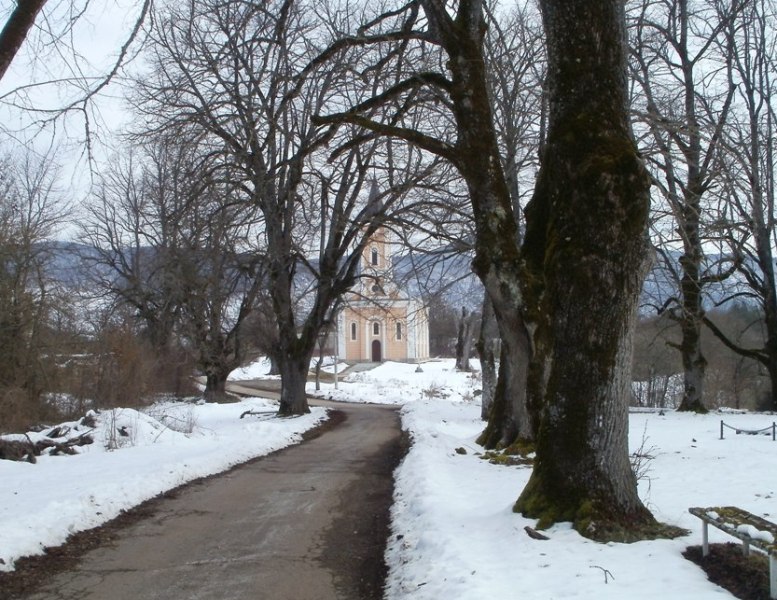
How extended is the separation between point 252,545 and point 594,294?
4.14 meters

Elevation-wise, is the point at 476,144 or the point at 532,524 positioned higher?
the point at 476,144

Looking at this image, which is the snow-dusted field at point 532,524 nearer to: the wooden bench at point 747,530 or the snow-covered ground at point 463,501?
the snow-covered ground at point 463,501

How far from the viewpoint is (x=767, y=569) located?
4.99 m

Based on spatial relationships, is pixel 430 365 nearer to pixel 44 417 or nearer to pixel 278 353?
pixel 278 353

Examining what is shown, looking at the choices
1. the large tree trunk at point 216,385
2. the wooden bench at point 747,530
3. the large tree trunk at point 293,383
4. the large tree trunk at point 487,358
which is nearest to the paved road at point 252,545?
the wooden bench at point 747,530

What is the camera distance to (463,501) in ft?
28.2

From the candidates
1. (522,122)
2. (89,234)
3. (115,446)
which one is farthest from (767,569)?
(89,234)

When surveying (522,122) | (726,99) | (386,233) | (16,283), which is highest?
(726,99)

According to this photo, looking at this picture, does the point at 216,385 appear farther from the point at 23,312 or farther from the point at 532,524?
the point at 532,524

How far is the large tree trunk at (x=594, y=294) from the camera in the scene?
6426 millimetres

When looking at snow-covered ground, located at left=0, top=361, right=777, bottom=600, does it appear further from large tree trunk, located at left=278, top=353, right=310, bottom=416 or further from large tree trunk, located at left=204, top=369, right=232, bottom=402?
large tree trunk, located at left=204, top=369, right=232, bottom=402

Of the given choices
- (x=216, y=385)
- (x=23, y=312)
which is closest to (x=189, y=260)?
(x=23, y=312)

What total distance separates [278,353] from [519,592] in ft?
74.9

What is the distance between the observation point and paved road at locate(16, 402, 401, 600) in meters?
5.85
